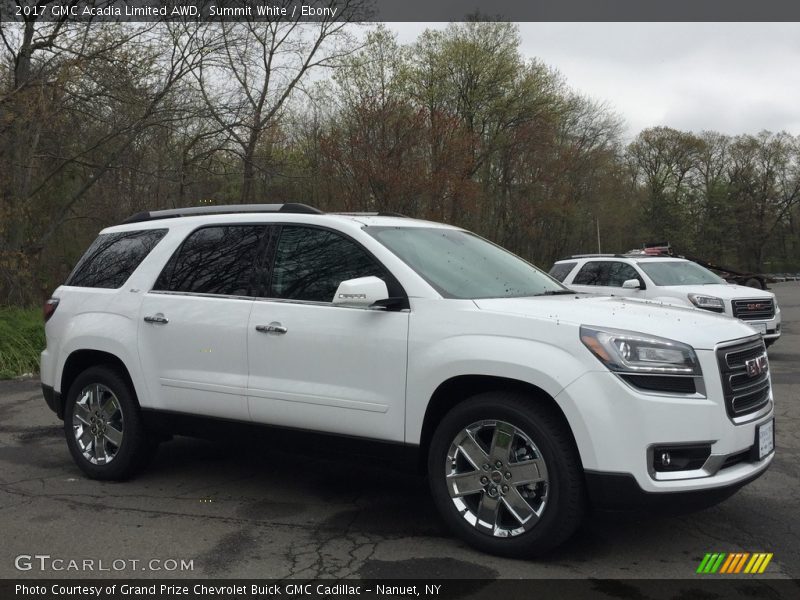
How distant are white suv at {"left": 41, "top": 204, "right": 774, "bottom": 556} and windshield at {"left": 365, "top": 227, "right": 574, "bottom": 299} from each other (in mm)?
18

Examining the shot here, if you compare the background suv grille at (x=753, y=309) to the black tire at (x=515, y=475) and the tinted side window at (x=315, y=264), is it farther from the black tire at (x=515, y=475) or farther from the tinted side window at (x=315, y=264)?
the black tire at (x=515, y=475)

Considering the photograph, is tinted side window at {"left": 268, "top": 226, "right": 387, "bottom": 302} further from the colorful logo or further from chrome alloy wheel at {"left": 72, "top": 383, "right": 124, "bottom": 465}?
the colorful logo

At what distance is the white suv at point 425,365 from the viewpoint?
3770 millimetres

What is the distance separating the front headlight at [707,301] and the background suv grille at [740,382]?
822 centimetres

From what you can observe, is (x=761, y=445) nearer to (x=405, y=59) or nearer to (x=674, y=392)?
(x=674, y=392)

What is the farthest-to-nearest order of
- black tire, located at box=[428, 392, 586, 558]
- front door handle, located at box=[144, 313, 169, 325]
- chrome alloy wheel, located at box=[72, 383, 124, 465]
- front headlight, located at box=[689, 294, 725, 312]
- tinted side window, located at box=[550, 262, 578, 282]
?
1. tinted side window, located at box=[550, 262, 578, 282]
2. front headlight, located at box=[689, 294, 725, 312]
3. chrome alloy wheel, located at box=[72, 383, 124, 465]
4. front door handle, located at box=[144, 313, 169, 325]
5. black tire, located at box=[428, 392, 586, 558]

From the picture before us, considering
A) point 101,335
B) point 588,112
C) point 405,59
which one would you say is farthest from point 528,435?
point 588,112

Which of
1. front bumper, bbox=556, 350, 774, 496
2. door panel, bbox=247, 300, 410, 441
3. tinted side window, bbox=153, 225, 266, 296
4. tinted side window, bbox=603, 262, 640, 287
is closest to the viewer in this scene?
front bumper, bbox=556, 350, 774, 496

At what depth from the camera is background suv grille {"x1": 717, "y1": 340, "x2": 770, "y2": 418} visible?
3.89 metres

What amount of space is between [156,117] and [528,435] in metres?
15.0

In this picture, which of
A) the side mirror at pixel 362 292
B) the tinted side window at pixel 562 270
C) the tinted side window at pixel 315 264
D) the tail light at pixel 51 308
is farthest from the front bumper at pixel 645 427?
the tinted side window at pixel 562 270

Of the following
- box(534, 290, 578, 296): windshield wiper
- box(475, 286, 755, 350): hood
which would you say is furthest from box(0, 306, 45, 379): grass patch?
box(475, 286, 755, 350): hood

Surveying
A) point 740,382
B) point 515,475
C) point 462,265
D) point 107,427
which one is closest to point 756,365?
point 740,382

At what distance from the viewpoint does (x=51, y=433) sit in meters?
7.51
